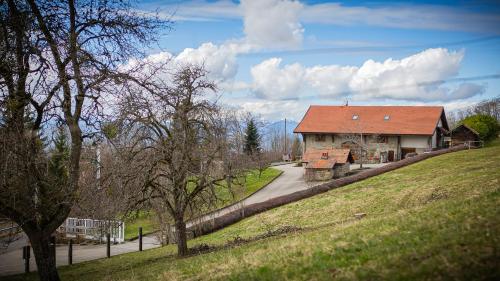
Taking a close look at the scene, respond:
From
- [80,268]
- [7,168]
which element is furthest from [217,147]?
[80,268]

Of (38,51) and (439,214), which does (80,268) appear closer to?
(38,51)

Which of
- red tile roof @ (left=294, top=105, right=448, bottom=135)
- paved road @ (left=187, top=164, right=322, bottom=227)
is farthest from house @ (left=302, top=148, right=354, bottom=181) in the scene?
red tile roof @ (left=294, top=105, right=448, bottom=135)

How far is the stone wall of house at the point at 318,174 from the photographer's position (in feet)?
159

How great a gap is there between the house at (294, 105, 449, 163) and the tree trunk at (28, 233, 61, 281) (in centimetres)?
5063

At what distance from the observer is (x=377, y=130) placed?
63.1 metres

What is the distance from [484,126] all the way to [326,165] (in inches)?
994

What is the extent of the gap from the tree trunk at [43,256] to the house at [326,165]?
3766 cm

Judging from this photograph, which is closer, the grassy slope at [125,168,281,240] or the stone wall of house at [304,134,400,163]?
the grassy slope at [125,168,281,240]

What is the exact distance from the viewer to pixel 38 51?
10.9 m

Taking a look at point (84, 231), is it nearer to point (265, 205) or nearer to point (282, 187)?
point (265, 205)

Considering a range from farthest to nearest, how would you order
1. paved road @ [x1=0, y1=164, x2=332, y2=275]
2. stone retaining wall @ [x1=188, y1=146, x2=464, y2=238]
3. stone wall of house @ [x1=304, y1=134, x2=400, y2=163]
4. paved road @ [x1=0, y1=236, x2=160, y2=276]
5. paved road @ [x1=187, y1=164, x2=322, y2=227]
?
stone wall of house @ [x1=304, y1=134, x2=400, y2=163] → paved road @ [x1=187, y1=164, x2=322, y2=227] → stone retaining wall @ [x1=188, y1=146, x2=464, y2=238] → paved road @ [x1=0, y1=164, x2=332, y2=275] → paved road @ [x1=0, y1=236, x2=160, y2=276]

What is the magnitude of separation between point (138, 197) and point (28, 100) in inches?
198

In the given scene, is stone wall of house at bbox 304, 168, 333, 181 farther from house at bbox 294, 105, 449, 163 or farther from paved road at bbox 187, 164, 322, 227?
house at bbox 294, 105, 449, 163

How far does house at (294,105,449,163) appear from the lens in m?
62.0
